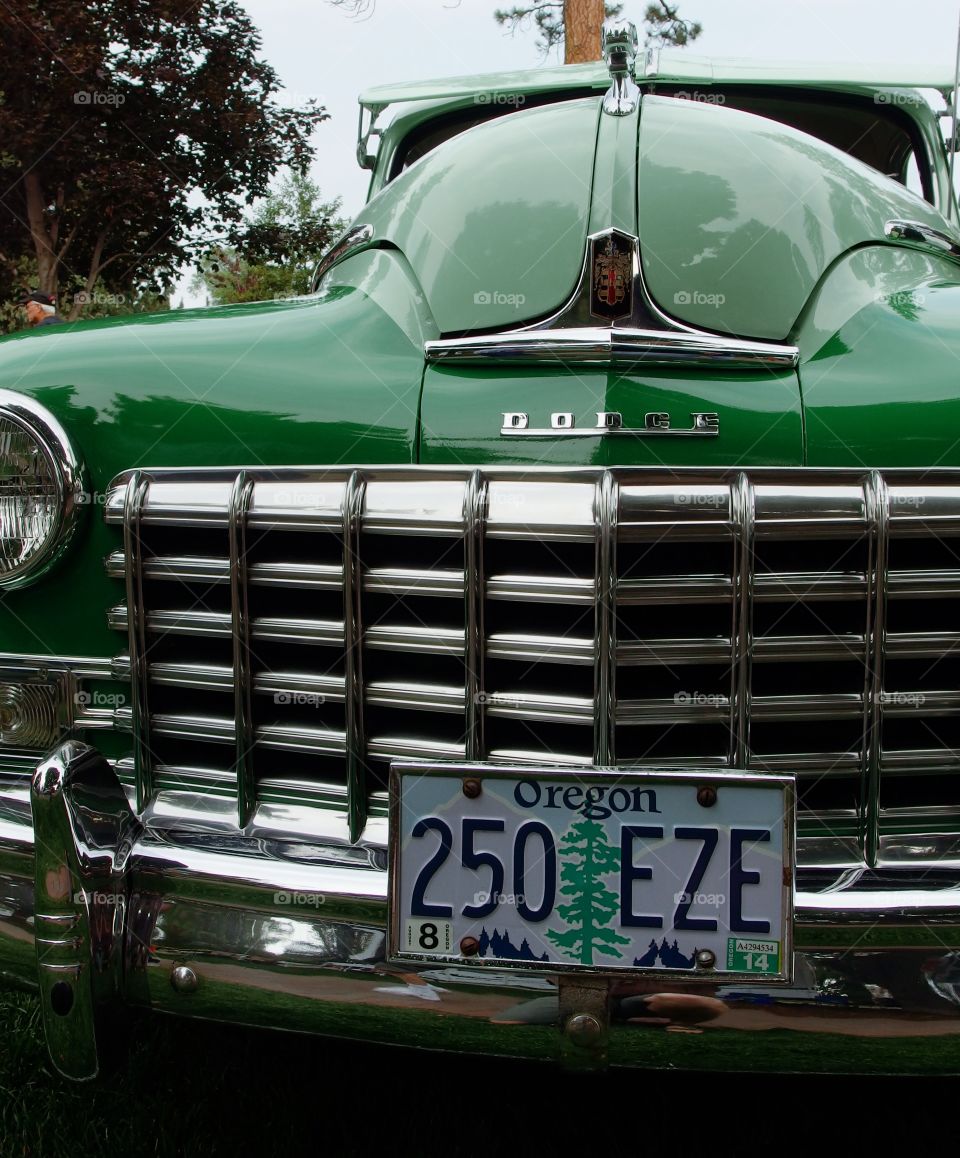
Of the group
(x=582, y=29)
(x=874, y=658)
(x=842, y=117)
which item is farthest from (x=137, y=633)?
(x=582, y=29)

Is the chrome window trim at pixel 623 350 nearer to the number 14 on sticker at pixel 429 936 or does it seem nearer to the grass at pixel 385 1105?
the number 14 on sticker at pixel 429 936

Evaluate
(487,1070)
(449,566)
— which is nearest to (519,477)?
(449,566)

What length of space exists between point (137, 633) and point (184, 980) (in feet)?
1.73

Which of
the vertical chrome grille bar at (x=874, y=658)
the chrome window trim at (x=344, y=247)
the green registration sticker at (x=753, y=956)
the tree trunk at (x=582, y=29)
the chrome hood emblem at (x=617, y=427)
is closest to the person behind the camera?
A: the green registration sticker at (x=753, y=956)

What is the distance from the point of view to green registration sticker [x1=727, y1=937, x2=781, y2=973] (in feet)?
4.43

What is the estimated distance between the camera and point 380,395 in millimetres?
1692

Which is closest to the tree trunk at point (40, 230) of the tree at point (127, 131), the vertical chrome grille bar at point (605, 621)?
the tree at point (127, 131)

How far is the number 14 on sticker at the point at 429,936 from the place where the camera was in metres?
1.40

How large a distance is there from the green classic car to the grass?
0.51 meters

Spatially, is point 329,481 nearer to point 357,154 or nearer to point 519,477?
point 519,477

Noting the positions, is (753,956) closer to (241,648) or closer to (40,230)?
(241,648)

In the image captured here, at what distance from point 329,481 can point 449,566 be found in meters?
0.22

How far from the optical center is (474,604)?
1.50 meters

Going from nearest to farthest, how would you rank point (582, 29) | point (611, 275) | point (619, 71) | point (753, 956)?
point (753, 956) → point (611, 275) → point (619, 71) → point (582, 29)
